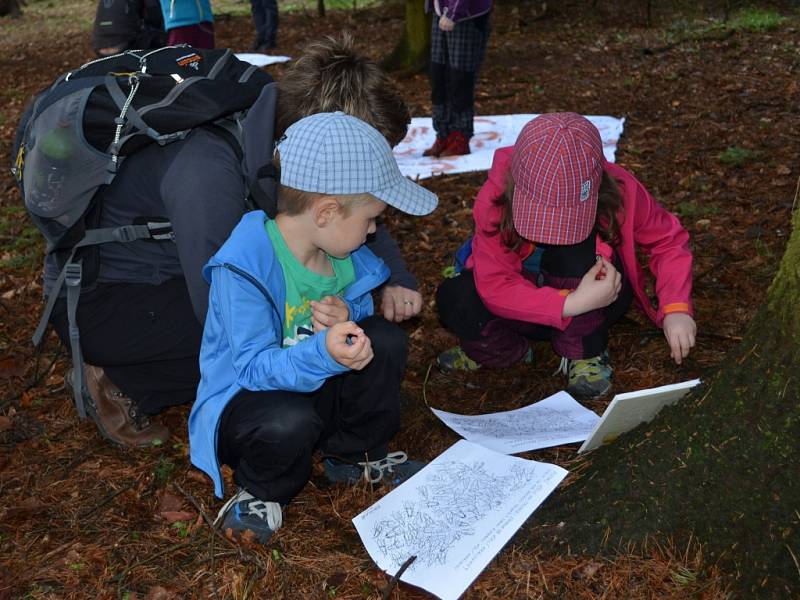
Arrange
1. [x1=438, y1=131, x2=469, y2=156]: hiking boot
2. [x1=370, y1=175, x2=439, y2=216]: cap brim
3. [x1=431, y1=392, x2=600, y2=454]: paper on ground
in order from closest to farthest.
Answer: [x1=370, y1=175, x2=439, y2=216]: cap brim, [x1=431, y1=392, x2=600, y2=454]: paper on ground, [x1=438, y1=131, x2=469, y2=156]: hiking boot

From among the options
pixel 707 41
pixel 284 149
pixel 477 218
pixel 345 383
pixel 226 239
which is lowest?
pixel 707 41

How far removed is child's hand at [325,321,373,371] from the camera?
6.23 feet

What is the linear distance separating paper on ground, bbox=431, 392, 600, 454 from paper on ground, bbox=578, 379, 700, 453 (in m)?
0.20

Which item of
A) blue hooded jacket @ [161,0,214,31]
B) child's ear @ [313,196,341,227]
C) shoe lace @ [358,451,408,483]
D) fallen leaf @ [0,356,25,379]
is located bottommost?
fallen leaf @ [0,356,25,379]

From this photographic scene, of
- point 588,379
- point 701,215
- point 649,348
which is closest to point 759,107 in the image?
point 701,215

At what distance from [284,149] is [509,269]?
1.04m

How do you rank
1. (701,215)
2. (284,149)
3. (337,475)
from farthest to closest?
(701,215) → (337,475) → (284,149)

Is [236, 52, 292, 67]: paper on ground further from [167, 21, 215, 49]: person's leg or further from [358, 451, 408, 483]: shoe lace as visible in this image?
[358, 451, 408, 483]: shoe lace

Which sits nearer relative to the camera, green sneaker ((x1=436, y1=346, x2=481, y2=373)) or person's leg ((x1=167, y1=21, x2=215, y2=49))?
green sneaker ((x1=436, y1=346, x2=481, y2=373))

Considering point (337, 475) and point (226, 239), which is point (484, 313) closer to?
point (337, 475)

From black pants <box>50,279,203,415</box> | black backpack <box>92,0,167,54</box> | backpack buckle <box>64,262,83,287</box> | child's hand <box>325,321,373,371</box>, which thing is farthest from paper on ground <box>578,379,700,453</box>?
black backpack <box>92,0,167,54</box>

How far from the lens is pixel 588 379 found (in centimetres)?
283

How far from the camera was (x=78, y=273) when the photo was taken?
2561 mm

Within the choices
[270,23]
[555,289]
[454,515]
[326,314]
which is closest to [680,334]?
[555,289]
